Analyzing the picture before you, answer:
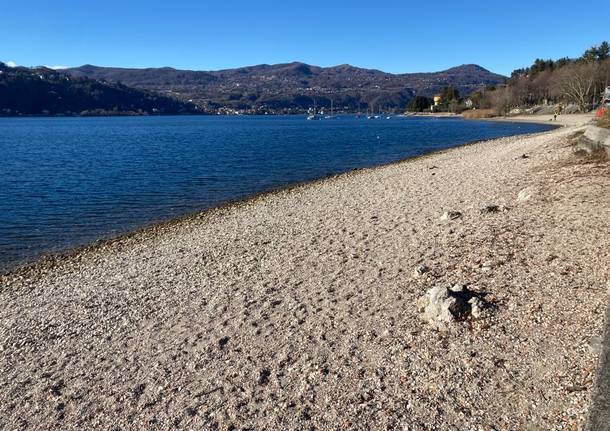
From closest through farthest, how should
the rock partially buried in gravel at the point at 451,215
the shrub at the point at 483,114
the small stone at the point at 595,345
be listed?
the small stone at the point at 595,345 → the rock partially buried in gravel at the point at 451,215 → the shrub at the point at 483,114

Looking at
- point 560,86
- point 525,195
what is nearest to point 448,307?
point 525,195

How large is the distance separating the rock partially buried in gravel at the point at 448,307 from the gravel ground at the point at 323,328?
0.52ft

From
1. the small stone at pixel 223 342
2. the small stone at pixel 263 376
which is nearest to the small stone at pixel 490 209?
the small stone at pixel 223 342

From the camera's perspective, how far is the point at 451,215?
14203 mm

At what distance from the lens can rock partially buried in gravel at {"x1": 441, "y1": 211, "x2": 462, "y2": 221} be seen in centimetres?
1404

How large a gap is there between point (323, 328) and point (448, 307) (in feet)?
6.96

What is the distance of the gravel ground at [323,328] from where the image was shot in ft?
19.3

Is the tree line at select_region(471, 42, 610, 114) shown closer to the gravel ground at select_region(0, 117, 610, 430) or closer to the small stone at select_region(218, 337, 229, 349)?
the gravel ground at select_region(0, 117, 610, 430)

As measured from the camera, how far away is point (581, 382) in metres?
5.58

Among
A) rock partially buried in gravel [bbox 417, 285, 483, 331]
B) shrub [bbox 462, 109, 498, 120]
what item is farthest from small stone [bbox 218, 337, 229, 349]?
shrub [bbox 462, 109, 498, 120]

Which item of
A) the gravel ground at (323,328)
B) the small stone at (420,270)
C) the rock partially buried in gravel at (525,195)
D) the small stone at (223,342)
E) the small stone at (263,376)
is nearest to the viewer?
the gravel ground at (323,328)

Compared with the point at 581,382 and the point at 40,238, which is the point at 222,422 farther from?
the point at 40,238

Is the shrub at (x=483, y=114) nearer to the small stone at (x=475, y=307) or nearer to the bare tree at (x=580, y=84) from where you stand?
the bare tree at (x=580, y=84)

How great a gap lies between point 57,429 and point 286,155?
3952cm
